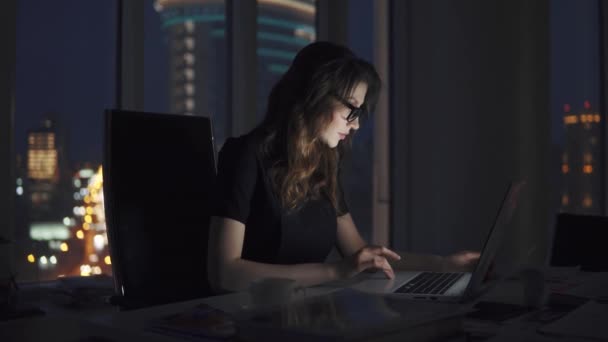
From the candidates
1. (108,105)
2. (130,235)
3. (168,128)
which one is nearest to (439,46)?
(108,105)

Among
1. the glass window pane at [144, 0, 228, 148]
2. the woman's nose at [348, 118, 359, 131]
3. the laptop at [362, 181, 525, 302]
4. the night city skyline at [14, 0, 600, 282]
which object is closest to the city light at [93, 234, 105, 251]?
the night city skyline at [14, 0, 600, 282]

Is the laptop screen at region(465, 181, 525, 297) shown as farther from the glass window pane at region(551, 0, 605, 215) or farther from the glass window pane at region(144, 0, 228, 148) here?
the glass window pane at region(551, 0, 605, 215)

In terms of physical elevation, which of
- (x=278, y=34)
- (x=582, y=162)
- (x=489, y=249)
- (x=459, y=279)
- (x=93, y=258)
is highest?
(x=278, y=34)

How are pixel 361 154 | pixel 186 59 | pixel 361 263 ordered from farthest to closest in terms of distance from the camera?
pixel 361 154 → pixel 186 59 → pixel 361 263

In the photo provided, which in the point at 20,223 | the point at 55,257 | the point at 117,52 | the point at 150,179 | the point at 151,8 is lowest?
the point at 55,257

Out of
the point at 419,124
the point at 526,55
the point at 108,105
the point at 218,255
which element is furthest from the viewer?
the point at 419,124

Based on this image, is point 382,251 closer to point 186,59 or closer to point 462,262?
point 462,262

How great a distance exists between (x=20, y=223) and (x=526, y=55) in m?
3.09

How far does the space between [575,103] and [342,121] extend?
263cm

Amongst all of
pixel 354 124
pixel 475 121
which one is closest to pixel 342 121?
pixel 354 124

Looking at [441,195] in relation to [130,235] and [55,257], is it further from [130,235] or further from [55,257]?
[130,235]

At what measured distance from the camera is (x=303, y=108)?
1.84 metres

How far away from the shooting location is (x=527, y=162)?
154 inches

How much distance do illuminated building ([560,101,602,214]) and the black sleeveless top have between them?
2.61 meters
